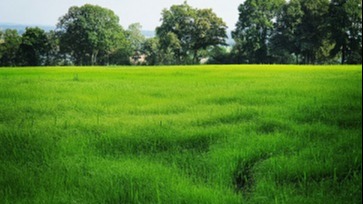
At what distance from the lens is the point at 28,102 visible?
783 cm

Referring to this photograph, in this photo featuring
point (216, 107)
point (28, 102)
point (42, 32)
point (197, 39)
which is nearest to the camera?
point (216, 107)

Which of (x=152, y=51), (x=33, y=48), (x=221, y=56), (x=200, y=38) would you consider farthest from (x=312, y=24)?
(x=33, y=48)

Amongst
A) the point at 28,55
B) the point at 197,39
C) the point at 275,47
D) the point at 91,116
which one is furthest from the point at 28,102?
the point at 275,47

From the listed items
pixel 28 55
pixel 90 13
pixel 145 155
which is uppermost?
pixel 90 13

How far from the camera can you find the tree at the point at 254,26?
23.1 m

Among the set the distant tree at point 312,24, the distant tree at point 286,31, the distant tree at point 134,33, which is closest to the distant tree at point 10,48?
the distant tree at point 134,33

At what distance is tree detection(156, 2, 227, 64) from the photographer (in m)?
20.6

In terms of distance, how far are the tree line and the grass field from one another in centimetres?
563

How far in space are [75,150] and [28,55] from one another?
14114mm

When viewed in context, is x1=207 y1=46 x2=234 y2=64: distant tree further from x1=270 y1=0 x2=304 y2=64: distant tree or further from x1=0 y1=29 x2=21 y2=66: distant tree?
x1=0 y1=29 x2=21 y2=66: distant tree

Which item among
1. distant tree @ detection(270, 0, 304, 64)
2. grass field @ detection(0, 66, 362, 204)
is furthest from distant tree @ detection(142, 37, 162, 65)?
grass field @ detection(0, 66, 362, 204)

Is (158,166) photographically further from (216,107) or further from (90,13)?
(90,13)

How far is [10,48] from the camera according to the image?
1691 cm

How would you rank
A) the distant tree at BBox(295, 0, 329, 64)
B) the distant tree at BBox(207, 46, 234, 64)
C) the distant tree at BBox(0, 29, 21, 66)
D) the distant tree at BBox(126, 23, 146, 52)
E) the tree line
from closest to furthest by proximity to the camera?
the tree line, the distant tree at BBox(0, 29, 21, 66), the distant tree at BBox(126, 23, 146, 52), the distant tree at BBox(207, 46, 234, 64), the distant tree at BBox(295, 0, 329, 64)
